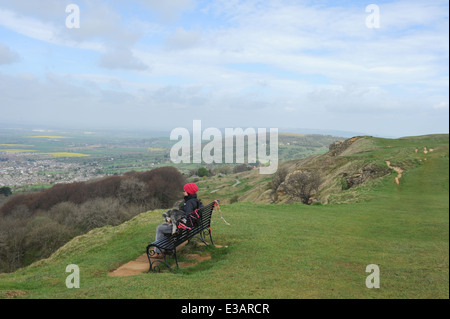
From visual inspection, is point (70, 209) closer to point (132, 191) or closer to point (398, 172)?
point (132, 191)

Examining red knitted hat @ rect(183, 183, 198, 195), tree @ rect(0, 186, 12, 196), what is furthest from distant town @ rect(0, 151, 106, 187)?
red knitted hat @ rect(183, 183, 198, 195)

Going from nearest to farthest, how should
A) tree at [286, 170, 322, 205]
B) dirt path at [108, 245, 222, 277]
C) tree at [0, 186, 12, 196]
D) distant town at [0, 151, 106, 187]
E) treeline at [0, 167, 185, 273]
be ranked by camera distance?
1. dirt path at [108, 245, 222, 277]
2. tree at [286, 170, 322, 205]
3. treeline at [0, 167, 185, 273]
4. distant town at [0, 151, 106, 187]
5. tree at [0, 186, 12, 196]

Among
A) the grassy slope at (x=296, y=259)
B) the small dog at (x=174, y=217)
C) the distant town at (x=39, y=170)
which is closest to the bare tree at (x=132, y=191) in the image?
the distant town at (x=39, y=170)

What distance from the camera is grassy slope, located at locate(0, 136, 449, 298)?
579 centimetres

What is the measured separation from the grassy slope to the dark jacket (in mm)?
1377

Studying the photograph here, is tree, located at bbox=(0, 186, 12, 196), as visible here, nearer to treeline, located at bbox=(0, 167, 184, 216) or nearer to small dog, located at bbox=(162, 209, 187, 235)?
treeline, located at bbox=(0, 167, 184, 216)

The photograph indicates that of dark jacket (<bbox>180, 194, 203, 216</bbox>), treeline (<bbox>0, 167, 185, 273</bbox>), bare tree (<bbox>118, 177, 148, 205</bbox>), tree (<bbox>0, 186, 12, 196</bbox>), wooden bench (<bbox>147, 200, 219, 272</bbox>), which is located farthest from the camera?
bare tree (<bbox>118, 177, 148, 205</bbox>)

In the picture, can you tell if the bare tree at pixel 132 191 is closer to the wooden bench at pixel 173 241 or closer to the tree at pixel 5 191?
the tree at pixel 5 191

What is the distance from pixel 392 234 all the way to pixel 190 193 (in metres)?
7.05

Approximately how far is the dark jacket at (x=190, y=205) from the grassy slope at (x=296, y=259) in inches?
54.2

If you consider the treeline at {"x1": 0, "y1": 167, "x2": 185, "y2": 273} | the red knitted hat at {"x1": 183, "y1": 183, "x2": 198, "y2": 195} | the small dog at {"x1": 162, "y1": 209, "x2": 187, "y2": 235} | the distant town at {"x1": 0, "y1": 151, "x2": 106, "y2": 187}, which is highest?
the red knitted hat at {"x1": 183, "y1": 183, "x2": 198, "y2": 195}

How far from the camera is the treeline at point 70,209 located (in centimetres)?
2886

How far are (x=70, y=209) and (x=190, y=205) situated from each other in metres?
40.3
